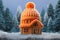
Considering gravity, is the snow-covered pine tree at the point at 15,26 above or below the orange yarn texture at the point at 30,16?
below

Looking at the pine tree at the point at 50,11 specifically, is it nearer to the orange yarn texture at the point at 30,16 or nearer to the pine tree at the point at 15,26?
the orange yarn texture at the point at 30,16

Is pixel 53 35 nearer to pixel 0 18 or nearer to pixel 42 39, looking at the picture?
pixel 42 39

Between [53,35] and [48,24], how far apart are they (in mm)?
138

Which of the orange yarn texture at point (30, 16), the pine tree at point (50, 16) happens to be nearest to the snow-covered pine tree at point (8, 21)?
the orange yarn texture at point (30, 16)

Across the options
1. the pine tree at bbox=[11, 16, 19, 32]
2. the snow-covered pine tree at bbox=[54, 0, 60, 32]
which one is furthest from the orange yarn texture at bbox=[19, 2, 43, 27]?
the snow-covered pine tree at bbox=[54, 0, 60, 32]

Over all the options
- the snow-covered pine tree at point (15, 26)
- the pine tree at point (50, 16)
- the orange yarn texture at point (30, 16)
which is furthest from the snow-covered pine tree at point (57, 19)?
the snow-covered pine tree at point (15, 26)

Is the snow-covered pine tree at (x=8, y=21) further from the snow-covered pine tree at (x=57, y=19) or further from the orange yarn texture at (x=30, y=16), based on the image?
the snow-covered pine tree at (x=57, y=19)

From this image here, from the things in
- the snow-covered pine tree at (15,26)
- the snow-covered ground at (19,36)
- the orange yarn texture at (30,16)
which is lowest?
the snow-covered ground at (19,36)

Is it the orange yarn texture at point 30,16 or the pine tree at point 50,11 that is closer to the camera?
the orange yarn texture at point 30,16

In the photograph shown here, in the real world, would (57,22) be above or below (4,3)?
below

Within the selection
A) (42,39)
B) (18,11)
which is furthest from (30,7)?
(42,39)

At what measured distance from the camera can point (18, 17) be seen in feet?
10.1

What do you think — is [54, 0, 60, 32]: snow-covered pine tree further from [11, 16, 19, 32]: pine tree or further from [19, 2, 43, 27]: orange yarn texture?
[11, 16, 19, 32]: pine tree

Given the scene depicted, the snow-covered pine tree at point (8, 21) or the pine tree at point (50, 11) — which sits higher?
the pine tree at point (50, 11)
